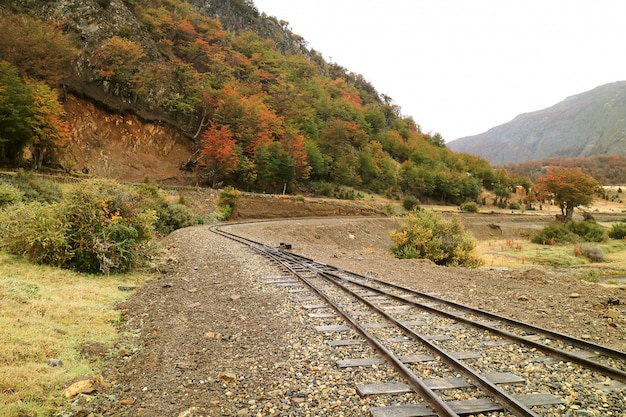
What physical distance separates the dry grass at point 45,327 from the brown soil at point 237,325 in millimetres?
394

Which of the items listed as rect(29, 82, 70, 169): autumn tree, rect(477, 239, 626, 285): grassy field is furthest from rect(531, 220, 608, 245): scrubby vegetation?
rect(29, 82, 70, 169): autumn tree

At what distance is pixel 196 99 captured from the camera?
1853 inches

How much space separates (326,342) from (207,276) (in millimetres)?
6128

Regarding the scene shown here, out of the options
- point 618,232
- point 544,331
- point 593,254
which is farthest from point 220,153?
point 618,232

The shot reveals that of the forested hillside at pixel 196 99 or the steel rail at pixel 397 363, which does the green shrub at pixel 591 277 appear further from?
the forested hillside at pixel 196 99

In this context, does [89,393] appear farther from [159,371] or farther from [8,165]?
[8,165]

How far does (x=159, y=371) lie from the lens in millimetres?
5066

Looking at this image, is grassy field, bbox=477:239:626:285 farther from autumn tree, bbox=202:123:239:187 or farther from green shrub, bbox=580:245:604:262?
autumn tree, bbox=202:123:239:187

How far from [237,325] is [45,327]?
10.2 feet

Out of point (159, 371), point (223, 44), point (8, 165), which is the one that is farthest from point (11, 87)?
point (223, 44)

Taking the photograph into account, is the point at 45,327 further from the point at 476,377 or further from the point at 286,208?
the point at 286,208

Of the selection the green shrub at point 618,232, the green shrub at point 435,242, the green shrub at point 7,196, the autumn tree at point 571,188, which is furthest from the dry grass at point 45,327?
the autumn tree at point 571,188

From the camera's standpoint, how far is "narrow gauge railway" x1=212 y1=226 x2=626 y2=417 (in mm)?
4082

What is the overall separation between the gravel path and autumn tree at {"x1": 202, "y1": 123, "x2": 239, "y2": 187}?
28766 mm
